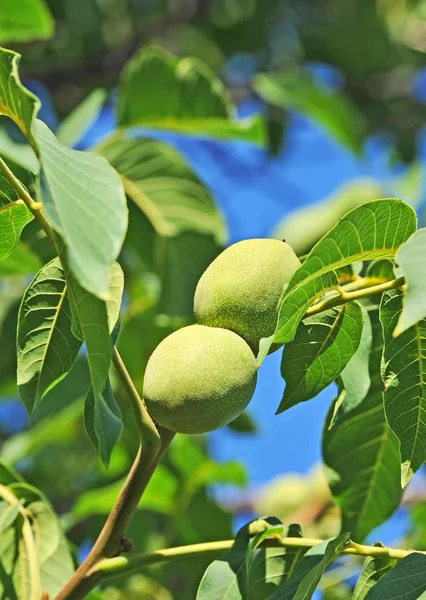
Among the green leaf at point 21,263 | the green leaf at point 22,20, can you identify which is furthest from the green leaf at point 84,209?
the green leaf at point 22,20

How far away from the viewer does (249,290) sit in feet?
3.08

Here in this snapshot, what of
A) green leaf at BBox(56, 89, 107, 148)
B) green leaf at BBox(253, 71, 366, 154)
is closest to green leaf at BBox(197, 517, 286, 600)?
green leaf at BBox(56, 89, 107, 148)

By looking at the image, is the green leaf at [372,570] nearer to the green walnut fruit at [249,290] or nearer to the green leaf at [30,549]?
the green walnut fruit at [249,290]

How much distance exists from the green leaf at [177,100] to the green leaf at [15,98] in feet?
3.50

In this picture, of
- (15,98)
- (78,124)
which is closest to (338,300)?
(15,98)

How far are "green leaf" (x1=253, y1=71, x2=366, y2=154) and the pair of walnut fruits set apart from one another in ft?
5.34

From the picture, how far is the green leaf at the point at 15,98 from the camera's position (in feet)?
2.50

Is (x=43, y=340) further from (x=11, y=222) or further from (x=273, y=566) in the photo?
(x=273, y=566)

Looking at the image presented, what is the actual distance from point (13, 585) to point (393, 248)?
66 centimetres

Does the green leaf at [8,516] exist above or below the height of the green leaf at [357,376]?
below

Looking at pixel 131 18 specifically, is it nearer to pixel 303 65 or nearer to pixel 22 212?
pixel 303 65

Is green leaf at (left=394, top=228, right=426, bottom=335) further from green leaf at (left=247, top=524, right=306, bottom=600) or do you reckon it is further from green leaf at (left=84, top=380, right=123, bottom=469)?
green leaf at (left=247, top=524, right=306, bottom=600)

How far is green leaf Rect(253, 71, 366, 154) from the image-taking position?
252 centimetres

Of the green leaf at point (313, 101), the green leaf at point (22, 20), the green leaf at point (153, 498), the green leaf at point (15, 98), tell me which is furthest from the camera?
the green leaf at point (313, 101)
